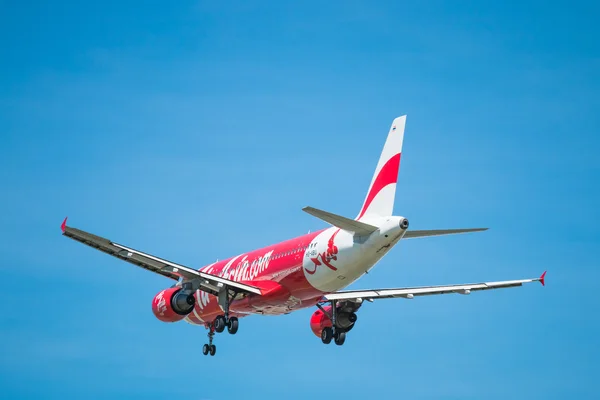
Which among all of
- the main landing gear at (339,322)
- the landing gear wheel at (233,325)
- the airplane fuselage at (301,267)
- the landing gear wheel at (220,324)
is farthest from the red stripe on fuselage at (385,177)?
the landing gear wheel at (220,324)

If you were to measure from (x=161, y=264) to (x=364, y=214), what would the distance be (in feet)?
36.2

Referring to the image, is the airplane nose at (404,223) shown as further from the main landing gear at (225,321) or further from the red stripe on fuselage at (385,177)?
the main landing gear at (225,321)

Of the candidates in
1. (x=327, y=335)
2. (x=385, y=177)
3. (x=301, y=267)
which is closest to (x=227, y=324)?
(x=327, y=335)

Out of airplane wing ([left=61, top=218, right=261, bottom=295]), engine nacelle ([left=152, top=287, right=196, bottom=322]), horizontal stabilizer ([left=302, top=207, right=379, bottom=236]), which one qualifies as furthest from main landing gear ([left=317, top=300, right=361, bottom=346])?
horizontal stabilizer ([left=302, top=207, right=379, bottom=236])

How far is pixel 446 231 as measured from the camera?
46094 mm

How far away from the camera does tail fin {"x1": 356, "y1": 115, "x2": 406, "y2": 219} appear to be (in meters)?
47.8

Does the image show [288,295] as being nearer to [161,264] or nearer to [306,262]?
[306,262]

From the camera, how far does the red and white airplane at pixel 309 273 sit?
47406 mm

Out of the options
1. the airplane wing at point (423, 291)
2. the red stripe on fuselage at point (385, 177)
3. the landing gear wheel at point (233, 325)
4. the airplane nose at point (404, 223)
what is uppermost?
the red stripe on fuselage at point (385, 177)

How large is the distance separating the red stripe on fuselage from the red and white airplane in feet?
0.16

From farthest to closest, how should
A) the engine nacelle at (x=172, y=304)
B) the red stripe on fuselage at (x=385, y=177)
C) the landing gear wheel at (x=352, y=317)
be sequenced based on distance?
the landing gear wheel at (x=352, y=317), the engine nacelle at (x=172, y=304), the red stripe on fuselage at (x=385, y=177)

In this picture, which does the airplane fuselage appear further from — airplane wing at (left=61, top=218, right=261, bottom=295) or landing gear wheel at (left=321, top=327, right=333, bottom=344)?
landing gear wheel at (left=321, top=327, right=333, bottom=344)

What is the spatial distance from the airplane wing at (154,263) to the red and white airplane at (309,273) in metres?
0.05

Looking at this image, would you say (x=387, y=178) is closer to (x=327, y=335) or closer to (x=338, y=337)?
(x=338, y=337)
